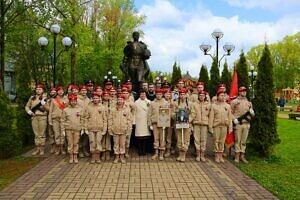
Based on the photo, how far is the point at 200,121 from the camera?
1020 cm

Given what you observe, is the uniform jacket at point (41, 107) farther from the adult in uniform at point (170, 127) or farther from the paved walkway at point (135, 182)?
the adult in uniform at point (170, 127)

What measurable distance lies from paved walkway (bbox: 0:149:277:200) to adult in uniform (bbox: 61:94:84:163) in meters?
0.34

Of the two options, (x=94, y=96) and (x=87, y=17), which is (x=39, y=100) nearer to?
(x=94, y=96)

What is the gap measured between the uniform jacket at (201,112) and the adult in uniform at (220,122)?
11cm

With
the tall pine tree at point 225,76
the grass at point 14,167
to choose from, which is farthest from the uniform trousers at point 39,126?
the tall pine tree at point 225,76

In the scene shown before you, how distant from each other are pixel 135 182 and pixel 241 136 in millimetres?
3620

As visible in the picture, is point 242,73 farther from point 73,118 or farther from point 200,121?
point 73,118

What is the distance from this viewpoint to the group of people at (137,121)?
9.95 metres

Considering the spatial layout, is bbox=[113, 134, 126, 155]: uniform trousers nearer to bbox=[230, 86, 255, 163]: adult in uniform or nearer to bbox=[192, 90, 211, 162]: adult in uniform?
bbox=[192, 90, 211, 162]: adult in uniform

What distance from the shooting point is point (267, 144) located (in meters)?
10.6

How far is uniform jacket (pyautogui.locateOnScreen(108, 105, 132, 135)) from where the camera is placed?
9.94 meters

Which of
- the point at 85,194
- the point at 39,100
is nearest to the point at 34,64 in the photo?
the point at 39,100

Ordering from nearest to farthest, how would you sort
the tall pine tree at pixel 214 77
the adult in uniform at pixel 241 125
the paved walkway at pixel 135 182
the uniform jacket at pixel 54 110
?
the paved walkway at pixel 135 182, the adult in uniform at pixel 241 125, the uniform jacket at pixel 54 110, the tall pine tree at pixel 214 77

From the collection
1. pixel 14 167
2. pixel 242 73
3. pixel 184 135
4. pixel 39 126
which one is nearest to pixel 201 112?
pixel 184 135
